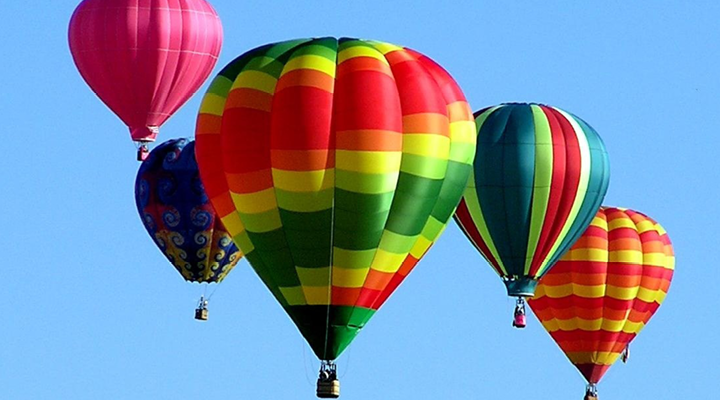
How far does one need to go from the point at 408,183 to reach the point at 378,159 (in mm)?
627

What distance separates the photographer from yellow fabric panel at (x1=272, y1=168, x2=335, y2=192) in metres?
44.2

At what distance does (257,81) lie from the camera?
45.0 m

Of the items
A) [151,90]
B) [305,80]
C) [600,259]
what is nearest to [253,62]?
[305,80]

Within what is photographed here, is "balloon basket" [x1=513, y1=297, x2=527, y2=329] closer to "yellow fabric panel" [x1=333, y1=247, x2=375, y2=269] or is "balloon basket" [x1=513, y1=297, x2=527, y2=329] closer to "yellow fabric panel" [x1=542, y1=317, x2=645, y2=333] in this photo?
"yellow fabric panel" [x1=542, y1=317, x2=645, y2=333]

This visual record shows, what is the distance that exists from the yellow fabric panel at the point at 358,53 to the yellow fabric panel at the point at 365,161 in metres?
1.47

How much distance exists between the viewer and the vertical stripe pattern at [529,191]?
167ft

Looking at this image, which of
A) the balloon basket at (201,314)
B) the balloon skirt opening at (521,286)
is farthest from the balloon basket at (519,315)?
the balloon basket at (201,314)

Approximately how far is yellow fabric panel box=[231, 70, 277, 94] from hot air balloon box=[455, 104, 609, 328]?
6.97 m

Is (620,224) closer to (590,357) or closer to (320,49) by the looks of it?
(590,357)

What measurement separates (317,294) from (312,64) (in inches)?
129

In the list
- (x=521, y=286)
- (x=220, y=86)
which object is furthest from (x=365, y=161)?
(x=521, y=286)

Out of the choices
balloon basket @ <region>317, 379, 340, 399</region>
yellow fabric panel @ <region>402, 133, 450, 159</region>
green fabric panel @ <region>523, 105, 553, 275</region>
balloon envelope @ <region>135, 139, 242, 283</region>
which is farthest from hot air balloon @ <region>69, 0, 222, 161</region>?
balloon basket @ <region>317, 379, 340, 399</region>

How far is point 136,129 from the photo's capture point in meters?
52.8

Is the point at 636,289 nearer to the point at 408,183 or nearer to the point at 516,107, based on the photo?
the point at 516,107
